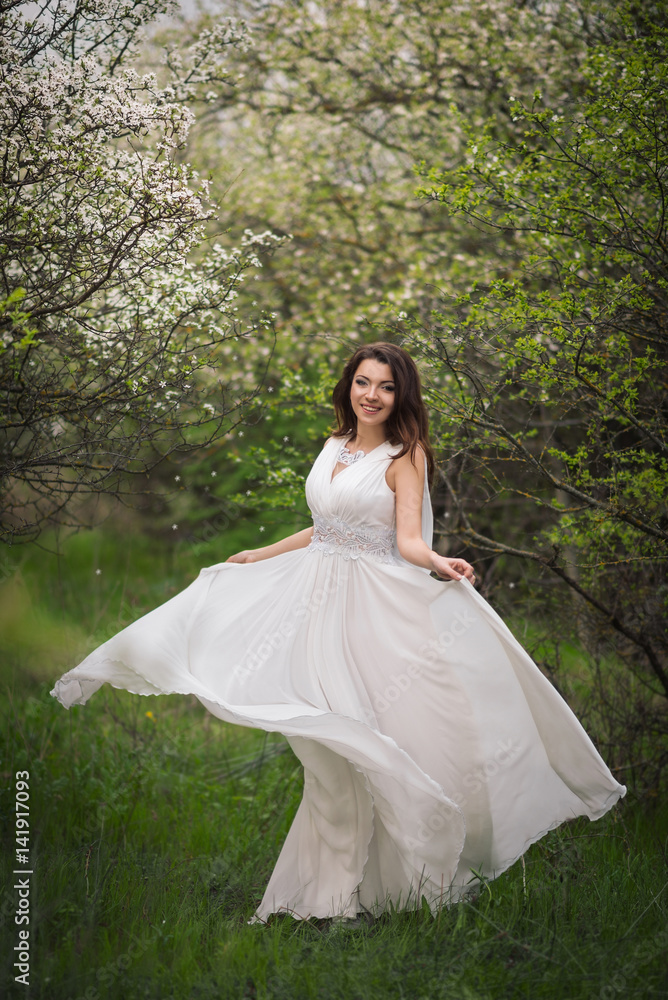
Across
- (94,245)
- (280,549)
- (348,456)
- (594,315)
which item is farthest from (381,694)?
(94,245)

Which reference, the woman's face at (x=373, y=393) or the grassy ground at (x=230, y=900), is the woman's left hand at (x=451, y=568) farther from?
the grassy ground at (x=230, y=900)

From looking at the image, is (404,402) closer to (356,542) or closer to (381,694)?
(356,542)

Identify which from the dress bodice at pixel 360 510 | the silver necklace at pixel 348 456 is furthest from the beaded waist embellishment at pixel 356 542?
the silver necklace at pixel 348 456

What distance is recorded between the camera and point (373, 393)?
11.3ft

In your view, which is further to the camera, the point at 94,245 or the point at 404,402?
the point at 404,402

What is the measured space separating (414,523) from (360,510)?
0.24 meters

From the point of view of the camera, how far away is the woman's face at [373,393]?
3.46 metres

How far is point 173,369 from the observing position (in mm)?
3654

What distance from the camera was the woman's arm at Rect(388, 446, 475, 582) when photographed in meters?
3.06

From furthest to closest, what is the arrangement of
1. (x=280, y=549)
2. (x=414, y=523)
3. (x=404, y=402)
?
1. (x=280, y=549)
2. (x=404, y=402)
3. (x=414, y=523)

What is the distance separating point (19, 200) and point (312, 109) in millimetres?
4815

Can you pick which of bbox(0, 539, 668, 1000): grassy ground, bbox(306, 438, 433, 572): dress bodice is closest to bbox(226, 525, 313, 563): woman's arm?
bbox(306, 438, 433, 572): dress bodice

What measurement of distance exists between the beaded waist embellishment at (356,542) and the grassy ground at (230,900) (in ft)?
4.49

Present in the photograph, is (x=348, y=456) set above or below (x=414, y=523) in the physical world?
above
